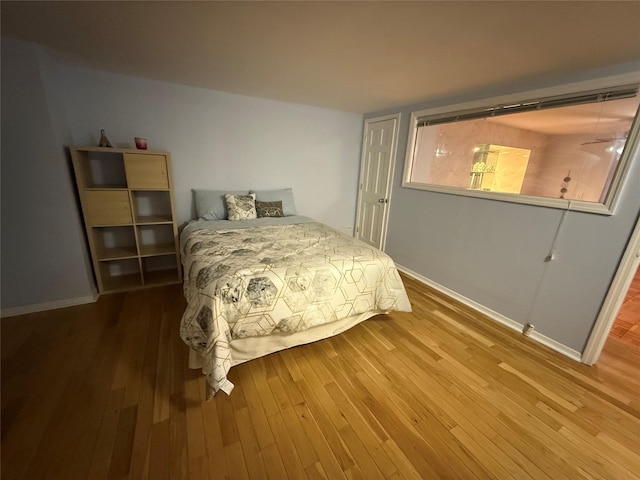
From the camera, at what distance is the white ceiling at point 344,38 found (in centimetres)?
125

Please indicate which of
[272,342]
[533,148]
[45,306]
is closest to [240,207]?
[272,342]

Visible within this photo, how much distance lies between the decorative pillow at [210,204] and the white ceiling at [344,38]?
1.19m

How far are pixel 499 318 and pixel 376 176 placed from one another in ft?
7.53

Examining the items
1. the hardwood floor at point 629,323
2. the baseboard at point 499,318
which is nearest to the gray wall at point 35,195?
the baseboard at point 499,318

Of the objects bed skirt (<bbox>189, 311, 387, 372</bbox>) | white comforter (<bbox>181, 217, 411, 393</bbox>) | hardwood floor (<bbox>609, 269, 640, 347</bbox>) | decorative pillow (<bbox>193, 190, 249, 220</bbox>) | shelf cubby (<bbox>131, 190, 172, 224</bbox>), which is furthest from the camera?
decorative pillow (<bbox>193, 190, 249, 220</bbox>)

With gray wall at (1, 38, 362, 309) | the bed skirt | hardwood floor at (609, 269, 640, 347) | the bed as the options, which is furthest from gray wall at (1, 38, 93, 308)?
hardwood floor at (609, 269, 640, 347)

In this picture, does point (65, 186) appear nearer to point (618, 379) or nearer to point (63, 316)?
point (63, 316)

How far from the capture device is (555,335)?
203 cm

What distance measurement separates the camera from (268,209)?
310 centimetres

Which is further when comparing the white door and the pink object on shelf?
the white door

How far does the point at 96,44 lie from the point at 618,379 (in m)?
4.39

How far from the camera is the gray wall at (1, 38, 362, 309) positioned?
6.17ft

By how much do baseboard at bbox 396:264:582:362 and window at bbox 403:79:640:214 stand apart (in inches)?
41.7

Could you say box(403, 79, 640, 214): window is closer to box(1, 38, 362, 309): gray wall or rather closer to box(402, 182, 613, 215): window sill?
box(402, 182, 613, 215): window sill
